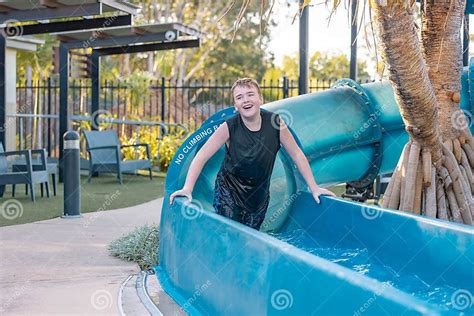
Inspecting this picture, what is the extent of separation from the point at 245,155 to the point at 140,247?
6.09 ft

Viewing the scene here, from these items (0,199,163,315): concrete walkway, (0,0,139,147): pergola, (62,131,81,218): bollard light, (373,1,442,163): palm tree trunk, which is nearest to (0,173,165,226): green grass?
(62,131,81,218): bollard light

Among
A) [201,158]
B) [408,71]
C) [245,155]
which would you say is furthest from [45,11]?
[408,71]

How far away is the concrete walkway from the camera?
4.32 metres

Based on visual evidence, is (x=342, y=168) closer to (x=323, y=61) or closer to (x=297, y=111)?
(x=297, y=111)

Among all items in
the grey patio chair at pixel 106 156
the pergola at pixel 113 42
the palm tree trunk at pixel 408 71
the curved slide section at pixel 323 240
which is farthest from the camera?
the pergola at pixel 113 42

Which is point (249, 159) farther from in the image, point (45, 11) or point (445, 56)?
point (45, 11)

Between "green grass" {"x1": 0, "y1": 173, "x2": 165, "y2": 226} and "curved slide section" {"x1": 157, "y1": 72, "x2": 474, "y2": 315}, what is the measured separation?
3.53 metres

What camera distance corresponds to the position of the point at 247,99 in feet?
14.1

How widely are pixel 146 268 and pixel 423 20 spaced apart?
3.05 meters

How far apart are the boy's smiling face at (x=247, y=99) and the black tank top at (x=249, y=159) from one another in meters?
0.17

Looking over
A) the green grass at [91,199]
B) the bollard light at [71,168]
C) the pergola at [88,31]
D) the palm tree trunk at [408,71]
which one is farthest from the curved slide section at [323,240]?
the pergola at [88,31]

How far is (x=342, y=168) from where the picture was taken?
631 centimetres

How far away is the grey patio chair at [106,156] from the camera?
11938mm

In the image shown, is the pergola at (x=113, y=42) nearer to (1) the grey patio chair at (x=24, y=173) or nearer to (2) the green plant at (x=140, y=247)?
(1) the grey patio chair at (x=24, y=173)
